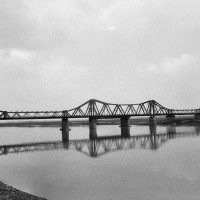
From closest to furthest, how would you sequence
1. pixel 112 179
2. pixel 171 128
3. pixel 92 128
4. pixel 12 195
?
pixel 12 195 → pixel 112 179 → pixel 92 128 → pixel 171 128

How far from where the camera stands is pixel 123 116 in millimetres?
116000

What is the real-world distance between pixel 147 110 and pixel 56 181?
10614 cm

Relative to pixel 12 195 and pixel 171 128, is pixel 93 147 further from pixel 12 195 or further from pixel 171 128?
pixel 171 128

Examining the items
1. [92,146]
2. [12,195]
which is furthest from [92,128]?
[12,195]

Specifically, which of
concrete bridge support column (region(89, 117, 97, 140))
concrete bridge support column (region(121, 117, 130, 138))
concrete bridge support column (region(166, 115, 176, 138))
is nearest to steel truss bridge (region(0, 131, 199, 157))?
concrete bridge support column (region(166, 115, 176, 138))

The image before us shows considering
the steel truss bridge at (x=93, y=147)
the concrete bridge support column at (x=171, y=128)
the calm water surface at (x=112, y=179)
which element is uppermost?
the concrete bridge support column at (x=171, y=128)

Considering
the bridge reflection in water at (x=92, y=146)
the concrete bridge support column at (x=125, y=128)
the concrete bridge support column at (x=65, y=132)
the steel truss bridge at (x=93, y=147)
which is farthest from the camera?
the concrete bridge support column at (x=125, y=128)

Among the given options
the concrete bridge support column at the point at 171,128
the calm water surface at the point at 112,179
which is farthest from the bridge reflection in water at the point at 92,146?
the concrete bridge support column at the point at 171,128

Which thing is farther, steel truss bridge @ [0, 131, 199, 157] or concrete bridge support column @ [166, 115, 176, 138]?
concrete bridge support column @ [166, 115, 176, 138]

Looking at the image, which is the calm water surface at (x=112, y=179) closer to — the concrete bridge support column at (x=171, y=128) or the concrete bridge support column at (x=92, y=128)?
the concrete bridge support column at (x=171, y=128)

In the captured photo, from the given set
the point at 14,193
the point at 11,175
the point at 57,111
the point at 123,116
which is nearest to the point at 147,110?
the point at 123,116

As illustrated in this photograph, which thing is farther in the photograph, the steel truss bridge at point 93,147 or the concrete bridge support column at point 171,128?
the concrete bridge support column at point 171,128

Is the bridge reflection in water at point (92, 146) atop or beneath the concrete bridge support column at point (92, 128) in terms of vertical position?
beneath

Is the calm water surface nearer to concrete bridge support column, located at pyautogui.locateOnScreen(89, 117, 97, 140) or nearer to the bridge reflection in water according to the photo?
the bridge reflection in water
